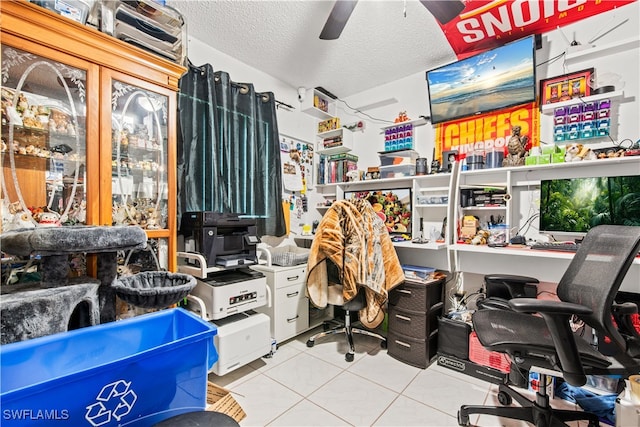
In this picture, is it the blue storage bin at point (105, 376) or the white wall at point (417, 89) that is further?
the white wall at point (417, 89)

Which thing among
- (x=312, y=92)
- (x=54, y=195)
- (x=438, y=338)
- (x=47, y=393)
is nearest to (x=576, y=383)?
(x=438, y=338)

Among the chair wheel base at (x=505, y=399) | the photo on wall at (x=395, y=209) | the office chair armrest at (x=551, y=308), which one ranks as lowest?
the chair wheel base at (x=505, y=399)

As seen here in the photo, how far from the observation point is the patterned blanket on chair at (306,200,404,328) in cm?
220

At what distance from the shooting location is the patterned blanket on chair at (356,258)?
2.20 meters

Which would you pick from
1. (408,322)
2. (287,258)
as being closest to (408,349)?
(408,322)

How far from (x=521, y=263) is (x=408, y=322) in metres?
1.05

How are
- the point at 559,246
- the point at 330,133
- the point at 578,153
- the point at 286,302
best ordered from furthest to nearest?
the point at 330,133 → the point at 286,302 → the point at 578,153 → the point at 559,246

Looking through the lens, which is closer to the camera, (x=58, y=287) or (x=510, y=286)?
(x=58, y=287)

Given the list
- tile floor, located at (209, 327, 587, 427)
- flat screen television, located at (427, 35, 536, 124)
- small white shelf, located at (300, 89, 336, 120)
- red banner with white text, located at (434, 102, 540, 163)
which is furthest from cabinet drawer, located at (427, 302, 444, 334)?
small white shelf, located at (300, 89, 336, 120)

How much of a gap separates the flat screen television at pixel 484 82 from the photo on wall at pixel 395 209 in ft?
2.56

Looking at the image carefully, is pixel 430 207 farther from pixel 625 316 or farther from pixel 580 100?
pixel 625 316

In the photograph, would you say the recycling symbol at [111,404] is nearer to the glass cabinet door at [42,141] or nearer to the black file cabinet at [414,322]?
the glass cabinet door at [42,141]

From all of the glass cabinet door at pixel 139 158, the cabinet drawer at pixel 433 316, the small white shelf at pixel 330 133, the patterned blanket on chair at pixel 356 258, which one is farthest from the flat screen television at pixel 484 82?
the glass cabinet door at pixel 139 158

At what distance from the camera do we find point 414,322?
87.8 inches
